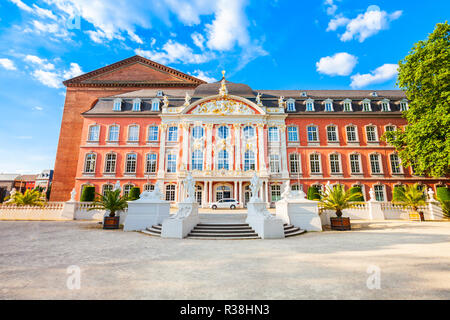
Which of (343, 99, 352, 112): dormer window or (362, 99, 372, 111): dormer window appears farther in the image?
(343, 99, 352, 112): dormer window

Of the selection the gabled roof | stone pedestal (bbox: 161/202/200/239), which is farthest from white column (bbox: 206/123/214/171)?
stone pedestal (bbox: 161/202/200/239)

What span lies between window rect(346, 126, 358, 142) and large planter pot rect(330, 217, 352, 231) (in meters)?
17.9

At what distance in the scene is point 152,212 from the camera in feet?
34.0

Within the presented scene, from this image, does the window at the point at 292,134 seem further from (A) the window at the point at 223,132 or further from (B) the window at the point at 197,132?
(B) the window at the point at 197,132

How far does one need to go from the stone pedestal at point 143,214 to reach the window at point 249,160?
48.2 ft

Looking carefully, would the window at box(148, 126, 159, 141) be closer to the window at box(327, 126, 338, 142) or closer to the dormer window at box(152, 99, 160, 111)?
the dormer window at box(152, 99, 160, 111)

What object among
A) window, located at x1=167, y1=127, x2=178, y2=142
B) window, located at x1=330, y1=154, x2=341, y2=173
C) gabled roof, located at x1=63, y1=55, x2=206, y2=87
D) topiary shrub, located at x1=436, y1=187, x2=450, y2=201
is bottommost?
topiary shrub, located at x1=436, y1=187, x2=450, y2=201

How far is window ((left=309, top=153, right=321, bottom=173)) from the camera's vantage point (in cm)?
2422

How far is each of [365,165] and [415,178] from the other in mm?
5396

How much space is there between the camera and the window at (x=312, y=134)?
25.0 metres

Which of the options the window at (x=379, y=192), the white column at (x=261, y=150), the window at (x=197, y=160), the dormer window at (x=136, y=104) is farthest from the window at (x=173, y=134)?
the window at (x=379, y=192)

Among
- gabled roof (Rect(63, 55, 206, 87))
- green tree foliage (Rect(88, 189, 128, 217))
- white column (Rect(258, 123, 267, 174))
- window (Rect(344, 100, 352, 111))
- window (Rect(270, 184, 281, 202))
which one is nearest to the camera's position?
green tree foliage (Rect(88, 189, 128, 217))

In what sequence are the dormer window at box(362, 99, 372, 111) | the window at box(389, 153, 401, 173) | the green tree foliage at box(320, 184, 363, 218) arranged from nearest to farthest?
the green tree foliage at box(320, 184, 363, 218) < the window at box(389, 153, 401, 173) < the dormer window at box(362, 99, 372, 111)
